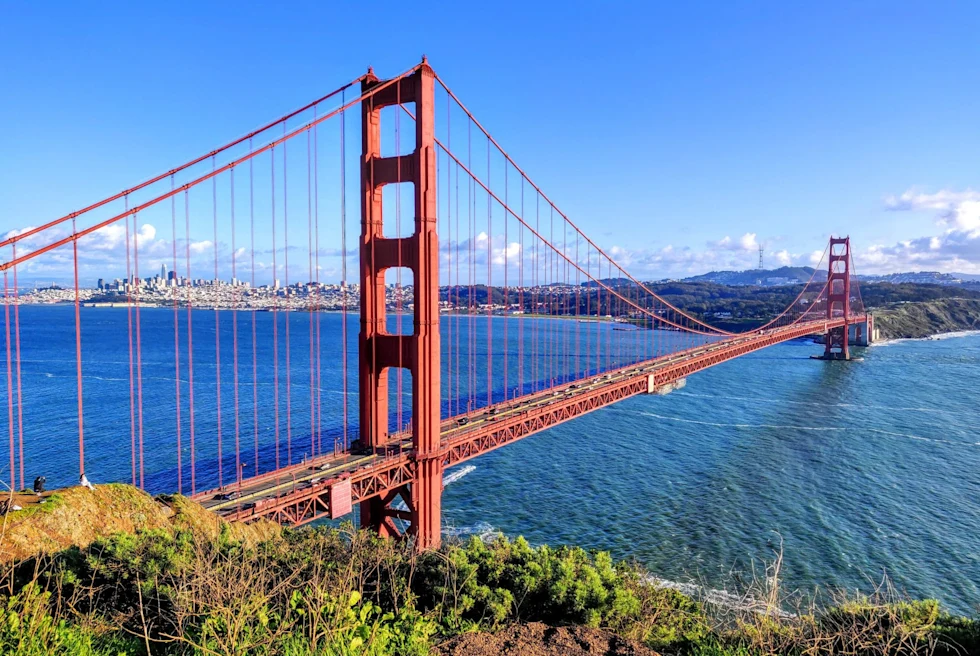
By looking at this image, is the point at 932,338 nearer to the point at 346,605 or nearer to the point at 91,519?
the point at 346,605

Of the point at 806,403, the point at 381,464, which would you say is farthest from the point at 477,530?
the point at 806,403

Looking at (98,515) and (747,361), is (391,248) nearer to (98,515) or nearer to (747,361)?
(98,515)

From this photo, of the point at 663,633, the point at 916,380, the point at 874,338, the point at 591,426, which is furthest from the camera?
the point at 874,338

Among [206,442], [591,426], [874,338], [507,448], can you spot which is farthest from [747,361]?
[206,442]

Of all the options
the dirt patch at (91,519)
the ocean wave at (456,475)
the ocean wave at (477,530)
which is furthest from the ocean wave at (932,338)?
the dirt patch at (91,519)

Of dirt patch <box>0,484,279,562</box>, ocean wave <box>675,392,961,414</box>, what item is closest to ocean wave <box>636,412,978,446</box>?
ocean wave <box>675,392,961,414</box>

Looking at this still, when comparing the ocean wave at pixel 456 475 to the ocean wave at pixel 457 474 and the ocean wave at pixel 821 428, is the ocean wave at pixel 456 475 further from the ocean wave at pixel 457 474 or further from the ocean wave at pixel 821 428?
the ocean wave at pixel 821 428
